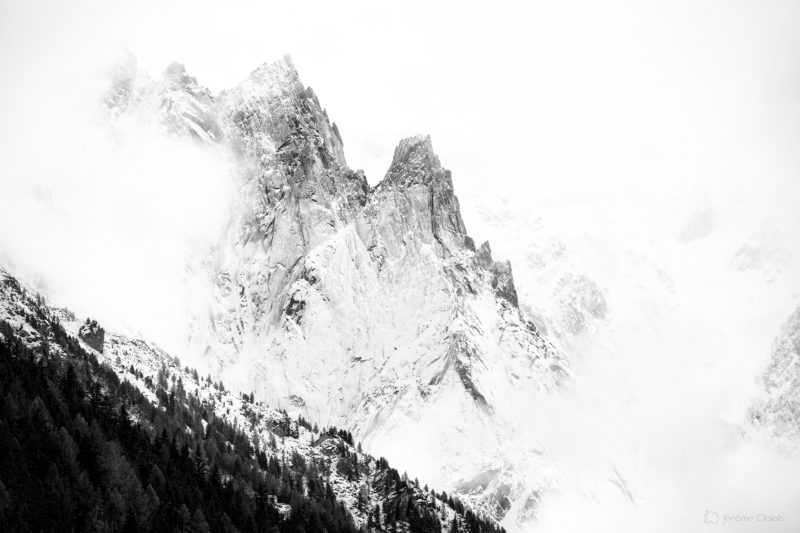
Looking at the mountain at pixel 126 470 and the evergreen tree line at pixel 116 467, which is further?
the mountain at pixel 126 470

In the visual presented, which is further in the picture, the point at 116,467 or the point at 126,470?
the point at 126,470

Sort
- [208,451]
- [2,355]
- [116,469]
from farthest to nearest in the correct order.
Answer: [208,451]
[2,355]
[116,469]

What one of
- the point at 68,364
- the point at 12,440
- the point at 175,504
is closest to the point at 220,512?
the point at 175,504

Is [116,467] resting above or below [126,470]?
below

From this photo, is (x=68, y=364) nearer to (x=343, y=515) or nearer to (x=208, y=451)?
(x=208, y=451)

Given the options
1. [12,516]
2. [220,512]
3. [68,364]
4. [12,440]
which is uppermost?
[68,364]

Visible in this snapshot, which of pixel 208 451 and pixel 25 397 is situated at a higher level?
pixel 208 451

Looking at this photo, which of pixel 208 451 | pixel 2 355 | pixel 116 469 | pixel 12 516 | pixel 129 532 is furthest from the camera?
pixel 208 451

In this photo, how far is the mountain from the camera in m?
145

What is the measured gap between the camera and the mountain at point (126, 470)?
145 meters

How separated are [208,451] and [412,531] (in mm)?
39878

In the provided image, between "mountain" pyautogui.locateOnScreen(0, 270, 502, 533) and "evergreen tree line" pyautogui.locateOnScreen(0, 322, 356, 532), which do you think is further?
"mountain" pyautogui.locateOnScreen(0, 270, 502, 533)

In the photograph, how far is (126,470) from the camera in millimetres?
157625

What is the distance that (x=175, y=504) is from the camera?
156 m
